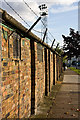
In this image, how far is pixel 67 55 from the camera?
53.0 metres

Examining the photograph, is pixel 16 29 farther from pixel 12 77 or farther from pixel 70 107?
pixel 70 107

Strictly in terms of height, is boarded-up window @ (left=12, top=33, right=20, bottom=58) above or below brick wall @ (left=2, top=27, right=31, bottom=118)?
above

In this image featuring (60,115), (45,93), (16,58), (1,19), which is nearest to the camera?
(1,19)

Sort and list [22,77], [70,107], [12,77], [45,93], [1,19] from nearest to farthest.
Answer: [1,19]
[12,77]
[22,77]
[70,107]
[45,93]

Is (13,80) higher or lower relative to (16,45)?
lower

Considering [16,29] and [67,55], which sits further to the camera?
[67,55]

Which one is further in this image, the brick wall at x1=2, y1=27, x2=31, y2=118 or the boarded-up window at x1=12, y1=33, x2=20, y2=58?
the boarded-up window at x1=12, y1=33, x2=20, y2=58

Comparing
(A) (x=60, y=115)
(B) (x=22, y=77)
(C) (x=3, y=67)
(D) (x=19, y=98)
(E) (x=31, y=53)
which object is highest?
(E) (x=31, y=53)

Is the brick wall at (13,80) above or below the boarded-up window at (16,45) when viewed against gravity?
below

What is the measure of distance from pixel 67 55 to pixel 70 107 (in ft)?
156

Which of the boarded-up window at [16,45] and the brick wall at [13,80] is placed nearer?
the brick wall at [13,80]

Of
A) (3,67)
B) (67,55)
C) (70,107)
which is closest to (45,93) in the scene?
(70,107)

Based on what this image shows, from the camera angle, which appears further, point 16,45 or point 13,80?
point 16,45

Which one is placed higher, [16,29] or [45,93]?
[16,29]
